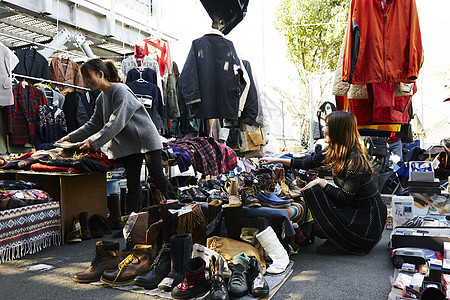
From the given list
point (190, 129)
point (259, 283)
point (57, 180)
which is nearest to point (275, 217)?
point (259, 283)

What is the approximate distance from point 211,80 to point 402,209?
2.34 metres

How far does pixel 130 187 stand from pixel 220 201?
1.14 meters

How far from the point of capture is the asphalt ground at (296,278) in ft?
6.48

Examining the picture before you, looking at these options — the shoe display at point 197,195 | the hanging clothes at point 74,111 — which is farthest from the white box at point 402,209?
the hanging clothes at point 74,111

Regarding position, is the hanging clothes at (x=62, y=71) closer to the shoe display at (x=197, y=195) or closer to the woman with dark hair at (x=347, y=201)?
the shoe display at (x=197, y=195)

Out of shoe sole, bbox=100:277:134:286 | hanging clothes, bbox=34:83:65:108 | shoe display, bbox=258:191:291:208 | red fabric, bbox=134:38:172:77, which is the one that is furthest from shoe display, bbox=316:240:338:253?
hanging clothes, bbox=34:83:65:108

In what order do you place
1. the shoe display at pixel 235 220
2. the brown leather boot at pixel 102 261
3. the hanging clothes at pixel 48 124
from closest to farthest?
the brown leather boot at pixel 102 261 → the shoe display at pixel 235 220 → the hanging clothes at pixel 48 124

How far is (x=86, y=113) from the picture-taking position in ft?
18.3

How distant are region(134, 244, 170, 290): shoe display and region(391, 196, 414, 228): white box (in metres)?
2.45

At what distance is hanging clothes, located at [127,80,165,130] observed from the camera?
14.7ft

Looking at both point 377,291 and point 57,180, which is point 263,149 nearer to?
point 57,180

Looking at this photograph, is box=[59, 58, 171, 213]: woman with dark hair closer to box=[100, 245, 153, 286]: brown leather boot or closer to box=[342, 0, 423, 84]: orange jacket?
box=[100, 245, 153, 286]: brown leather boot

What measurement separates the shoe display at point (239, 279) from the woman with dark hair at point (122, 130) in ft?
4.79

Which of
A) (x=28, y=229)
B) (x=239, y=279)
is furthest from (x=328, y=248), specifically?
(x=28, y=229)
